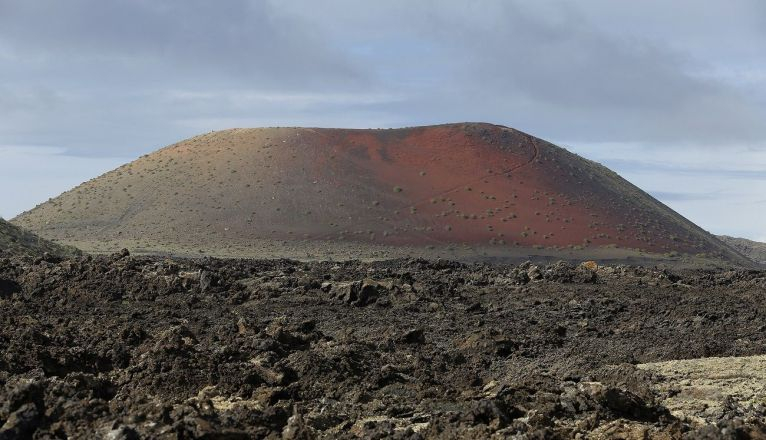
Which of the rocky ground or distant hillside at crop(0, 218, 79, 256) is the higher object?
distant hillside at crop(0, 218, 79, 256)

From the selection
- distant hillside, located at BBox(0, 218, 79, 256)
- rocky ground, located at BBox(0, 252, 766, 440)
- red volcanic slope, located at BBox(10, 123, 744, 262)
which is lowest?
rocky ground, located at BBox(0, 252, 766, 440)

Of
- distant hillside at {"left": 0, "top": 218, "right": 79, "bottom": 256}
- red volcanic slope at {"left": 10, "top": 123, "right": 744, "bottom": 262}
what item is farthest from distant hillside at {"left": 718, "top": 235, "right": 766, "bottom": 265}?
distant hillside at {"left": 0, "top": 218, "right": 79, "bottom": 256}

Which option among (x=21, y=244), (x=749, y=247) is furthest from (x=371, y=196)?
(x=749, y=247)

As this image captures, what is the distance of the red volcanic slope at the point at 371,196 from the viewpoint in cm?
6206

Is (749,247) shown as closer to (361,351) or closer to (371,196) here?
(371,196)

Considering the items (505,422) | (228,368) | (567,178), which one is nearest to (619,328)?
(228,368)

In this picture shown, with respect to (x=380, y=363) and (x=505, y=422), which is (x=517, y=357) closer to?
(x=380, y=363)

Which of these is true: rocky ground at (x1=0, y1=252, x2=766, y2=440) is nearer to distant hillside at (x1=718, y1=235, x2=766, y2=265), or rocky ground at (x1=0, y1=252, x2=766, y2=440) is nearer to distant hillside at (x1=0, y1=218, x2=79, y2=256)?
distant hillside at (x1=0, y1=218, x2=79, y2=256)

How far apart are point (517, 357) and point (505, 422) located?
6.41m

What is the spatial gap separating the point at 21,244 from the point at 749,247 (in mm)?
78067

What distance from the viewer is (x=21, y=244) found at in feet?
126

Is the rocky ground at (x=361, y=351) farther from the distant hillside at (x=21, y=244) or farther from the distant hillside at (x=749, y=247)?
the distant hillside at (x=749, y=247)

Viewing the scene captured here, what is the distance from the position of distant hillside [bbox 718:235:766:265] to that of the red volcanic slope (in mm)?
23584

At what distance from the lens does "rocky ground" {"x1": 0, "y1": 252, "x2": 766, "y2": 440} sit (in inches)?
364
